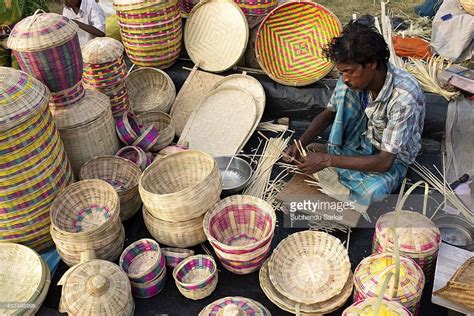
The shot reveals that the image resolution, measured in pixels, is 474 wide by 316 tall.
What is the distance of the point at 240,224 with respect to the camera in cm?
270

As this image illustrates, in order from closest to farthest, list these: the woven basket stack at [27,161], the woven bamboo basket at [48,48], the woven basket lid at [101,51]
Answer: the woven basket stack at [27,161] → the woven bamboo basket at [48,48] → the woven basket lid at [101,51]

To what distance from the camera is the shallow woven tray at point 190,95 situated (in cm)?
381

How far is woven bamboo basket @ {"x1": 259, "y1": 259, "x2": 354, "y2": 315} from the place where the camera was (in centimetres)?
226

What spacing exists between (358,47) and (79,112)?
1.67 m

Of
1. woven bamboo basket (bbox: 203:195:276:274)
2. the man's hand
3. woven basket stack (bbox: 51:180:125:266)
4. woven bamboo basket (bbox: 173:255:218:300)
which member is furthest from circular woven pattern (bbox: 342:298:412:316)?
woven basket stack (bbox: 51:180:125:266)

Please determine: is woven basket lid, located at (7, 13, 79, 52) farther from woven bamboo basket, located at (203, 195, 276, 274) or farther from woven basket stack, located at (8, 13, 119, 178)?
woven bamboo basket, located at (203, 195, 276, 274)

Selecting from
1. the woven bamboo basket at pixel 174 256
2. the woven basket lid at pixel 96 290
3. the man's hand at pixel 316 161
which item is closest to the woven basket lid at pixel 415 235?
the man's hand at pixel 316 161

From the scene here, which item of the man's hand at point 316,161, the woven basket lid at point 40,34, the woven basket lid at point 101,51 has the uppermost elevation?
the woven basket lid at point 40,34

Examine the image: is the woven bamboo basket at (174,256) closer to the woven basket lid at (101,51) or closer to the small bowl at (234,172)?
the small bowl at (234,172)

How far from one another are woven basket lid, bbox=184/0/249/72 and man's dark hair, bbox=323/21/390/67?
1.53 meters

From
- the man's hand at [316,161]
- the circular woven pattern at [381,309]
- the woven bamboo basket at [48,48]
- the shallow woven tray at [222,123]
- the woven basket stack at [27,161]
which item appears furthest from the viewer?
the shallow woven tray at [222,123]

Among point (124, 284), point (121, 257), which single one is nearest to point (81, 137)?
point (121, 257)

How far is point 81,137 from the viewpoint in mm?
2857

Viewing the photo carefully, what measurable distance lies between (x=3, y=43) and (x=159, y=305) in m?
2.48
